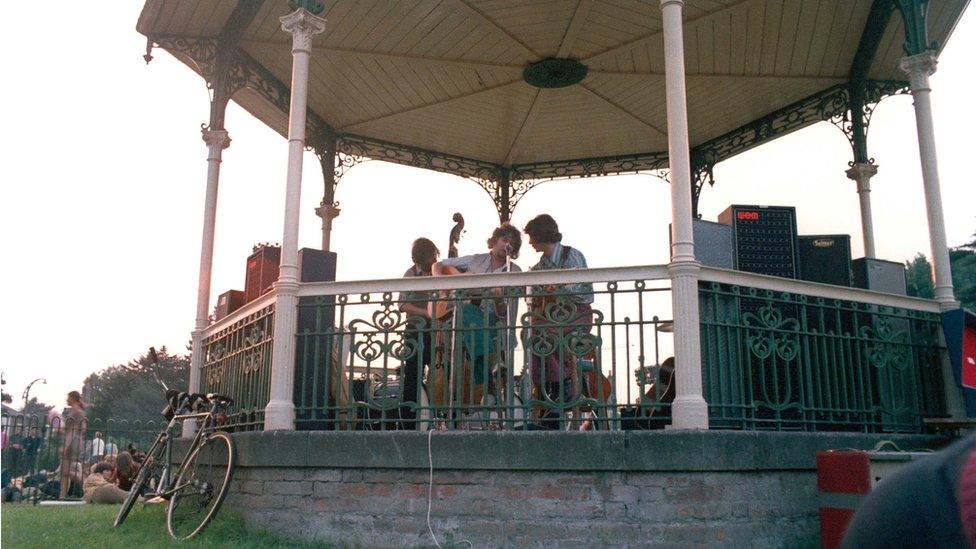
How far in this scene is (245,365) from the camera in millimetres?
7609

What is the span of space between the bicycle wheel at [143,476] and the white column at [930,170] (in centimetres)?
674

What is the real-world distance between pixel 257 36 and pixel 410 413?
495 centimetres

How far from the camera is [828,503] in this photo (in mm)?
5551

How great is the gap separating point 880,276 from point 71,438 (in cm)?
1154

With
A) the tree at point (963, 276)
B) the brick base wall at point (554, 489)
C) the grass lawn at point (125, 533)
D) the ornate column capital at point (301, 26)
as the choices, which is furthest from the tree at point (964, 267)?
the grass lawn at point (125, 533)

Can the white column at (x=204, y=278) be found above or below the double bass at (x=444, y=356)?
above

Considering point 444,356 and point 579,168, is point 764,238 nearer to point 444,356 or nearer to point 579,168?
point 444,356

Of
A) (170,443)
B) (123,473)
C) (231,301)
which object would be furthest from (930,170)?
(123,473)

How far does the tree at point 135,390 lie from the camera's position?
50.7m

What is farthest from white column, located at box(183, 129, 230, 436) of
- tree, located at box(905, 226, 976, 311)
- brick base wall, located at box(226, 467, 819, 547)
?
tree, located at box(905, 226, 976, 311)

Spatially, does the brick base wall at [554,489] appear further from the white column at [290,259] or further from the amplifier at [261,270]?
the amplifier at [261,270]

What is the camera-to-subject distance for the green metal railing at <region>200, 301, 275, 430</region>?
7070mm

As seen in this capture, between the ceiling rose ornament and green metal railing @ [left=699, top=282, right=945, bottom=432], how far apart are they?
4532 millimetres

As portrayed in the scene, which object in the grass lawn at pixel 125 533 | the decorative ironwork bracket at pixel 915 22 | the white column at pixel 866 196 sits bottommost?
the grass lawn at pixel 125 533
